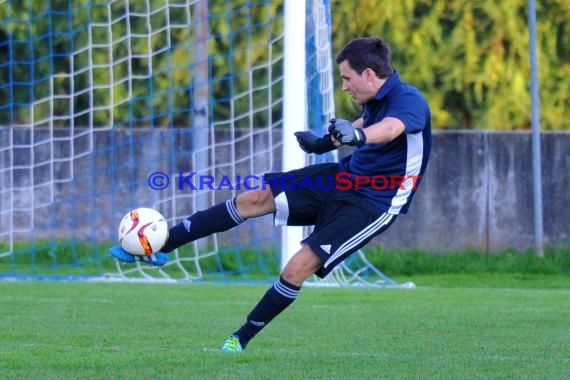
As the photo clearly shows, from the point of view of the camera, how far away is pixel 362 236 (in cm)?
680

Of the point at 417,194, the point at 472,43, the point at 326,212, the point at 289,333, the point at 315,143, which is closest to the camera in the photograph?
the point at 315,143

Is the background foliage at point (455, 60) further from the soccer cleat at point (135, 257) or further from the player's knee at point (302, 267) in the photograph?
the player's knee at point (302, 267)

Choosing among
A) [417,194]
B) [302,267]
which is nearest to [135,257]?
[302,267]

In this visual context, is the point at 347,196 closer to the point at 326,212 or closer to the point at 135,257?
the point at 326,212

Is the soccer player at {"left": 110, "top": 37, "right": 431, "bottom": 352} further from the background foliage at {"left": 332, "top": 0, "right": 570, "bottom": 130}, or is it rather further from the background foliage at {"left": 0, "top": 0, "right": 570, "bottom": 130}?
the background foliage at {"left": 332, "top": 0, "right": 570, "bottom": 130}

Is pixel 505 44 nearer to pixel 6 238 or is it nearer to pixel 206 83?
pixel 206 83

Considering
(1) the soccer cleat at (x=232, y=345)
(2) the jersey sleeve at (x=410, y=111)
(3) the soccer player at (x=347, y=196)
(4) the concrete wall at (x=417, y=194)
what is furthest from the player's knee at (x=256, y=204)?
(4) the concrete wall at (x=417, y=194)

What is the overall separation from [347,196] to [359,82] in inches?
24.6

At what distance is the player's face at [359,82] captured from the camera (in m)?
6.80

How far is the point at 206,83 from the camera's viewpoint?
14242mm

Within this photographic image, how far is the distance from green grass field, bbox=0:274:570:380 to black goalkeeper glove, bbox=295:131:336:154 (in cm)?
107

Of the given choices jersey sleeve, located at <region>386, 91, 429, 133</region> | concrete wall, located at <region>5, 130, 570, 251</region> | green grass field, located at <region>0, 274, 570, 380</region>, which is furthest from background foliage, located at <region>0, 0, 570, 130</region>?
jersey sleeve, located at <region>386, 91, 429, 133</region>

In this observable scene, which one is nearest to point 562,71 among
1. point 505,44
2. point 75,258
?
point 505,44

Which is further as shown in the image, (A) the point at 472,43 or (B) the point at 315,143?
(A) the point at 472,43
